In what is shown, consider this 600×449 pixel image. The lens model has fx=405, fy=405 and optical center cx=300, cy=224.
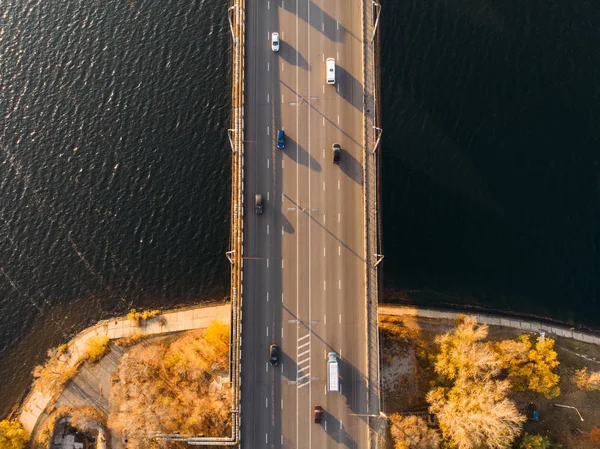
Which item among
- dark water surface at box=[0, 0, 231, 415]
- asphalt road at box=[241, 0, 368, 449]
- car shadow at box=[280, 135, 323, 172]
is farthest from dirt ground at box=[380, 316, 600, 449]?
dark water surface at box=[0, 0, 231, 415]

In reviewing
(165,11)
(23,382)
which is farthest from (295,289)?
(165,11)

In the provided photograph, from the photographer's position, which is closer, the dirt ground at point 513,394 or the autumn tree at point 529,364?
the autumn tree at point 529,364

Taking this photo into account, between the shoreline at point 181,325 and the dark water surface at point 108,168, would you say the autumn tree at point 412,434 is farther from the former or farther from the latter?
the dark water surface at point 108,168

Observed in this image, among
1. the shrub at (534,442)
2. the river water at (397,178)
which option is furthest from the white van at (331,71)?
the shrub at (534,442)

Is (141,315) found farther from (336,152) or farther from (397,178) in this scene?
(397,178)

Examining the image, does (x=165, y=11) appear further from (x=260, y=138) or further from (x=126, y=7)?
(x=260, y=138)

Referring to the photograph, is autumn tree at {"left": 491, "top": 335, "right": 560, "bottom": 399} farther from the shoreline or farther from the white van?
the white van
